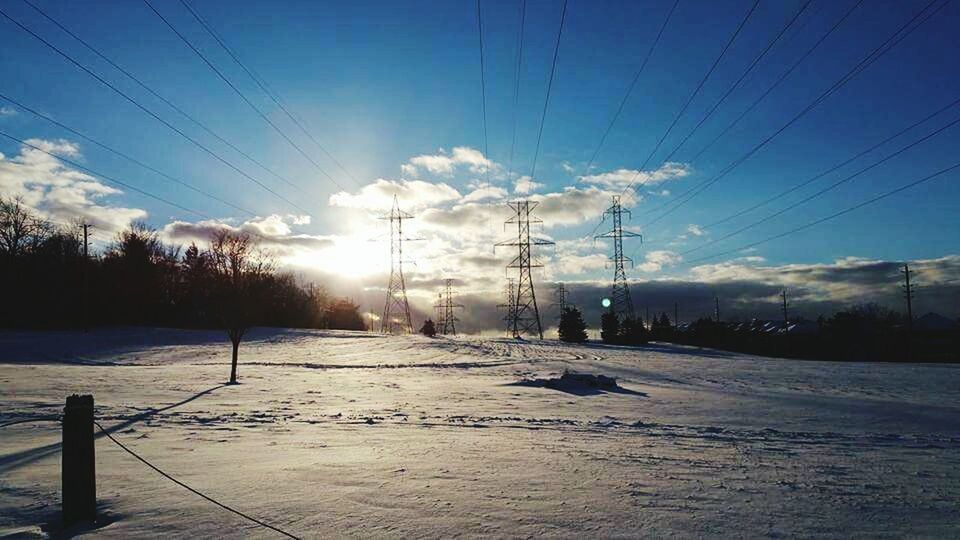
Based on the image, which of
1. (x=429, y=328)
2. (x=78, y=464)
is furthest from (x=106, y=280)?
(x=78, y=464)

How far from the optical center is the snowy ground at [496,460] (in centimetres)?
537

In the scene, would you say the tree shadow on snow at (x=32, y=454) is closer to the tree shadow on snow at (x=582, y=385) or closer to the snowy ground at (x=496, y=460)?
the snowy ground at (x=496, y=460)

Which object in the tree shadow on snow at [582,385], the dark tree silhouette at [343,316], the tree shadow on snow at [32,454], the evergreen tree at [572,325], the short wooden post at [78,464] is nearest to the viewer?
the short wooden post at [78,464]

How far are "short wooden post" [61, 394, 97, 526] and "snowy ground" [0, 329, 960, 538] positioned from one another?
24 cm

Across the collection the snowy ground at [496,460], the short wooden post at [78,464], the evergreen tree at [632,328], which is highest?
the short wooden post at [78,464]

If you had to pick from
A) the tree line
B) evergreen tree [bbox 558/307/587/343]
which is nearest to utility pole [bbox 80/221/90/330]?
the tree line

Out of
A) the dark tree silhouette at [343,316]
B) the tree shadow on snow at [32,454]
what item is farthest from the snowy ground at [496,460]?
the dark tree silhouette at [343,316]

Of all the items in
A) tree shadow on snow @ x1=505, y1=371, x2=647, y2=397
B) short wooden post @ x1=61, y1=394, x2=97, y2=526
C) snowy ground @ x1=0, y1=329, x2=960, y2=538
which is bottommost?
tree shadow on snow @ x1=505, y1=371, x2=647, y2=397

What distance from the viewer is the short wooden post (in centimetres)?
512

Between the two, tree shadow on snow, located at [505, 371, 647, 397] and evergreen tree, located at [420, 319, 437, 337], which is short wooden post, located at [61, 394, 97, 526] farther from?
evergreen tree, located at [420, 319, 437, 337]

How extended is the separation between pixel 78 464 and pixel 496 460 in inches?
199

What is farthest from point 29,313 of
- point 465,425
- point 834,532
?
point 834,532

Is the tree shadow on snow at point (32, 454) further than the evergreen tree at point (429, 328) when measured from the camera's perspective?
No

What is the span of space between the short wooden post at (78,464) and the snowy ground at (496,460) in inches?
9.5
